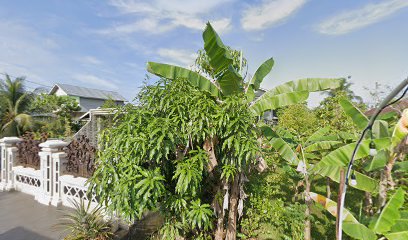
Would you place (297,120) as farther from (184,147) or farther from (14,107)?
(14,107)

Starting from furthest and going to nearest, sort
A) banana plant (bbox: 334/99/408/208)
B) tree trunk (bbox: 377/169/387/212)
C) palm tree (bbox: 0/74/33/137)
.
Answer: palm tree (bbox: 0/74/33/137)
tree trunk (bbox: 377/169/387/212)
banana plant (bbox: 334/99/408/208)

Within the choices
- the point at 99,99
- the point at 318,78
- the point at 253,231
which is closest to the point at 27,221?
the point at 253,231

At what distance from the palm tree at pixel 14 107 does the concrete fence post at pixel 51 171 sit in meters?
11.5

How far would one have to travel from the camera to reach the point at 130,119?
10.3ft

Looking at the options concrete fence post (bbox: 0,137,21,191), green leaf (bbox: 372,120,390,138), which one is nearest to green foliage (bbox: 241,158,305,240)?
green leaf (bbox: 372,120,390,138)

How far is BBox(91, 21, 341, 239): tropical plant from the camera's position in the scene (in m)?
2.95

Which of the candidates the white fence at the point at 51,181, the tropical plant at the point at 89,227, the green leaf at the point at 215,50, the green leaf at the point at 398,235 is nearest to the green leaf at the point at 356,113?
the green leaf at the point at 398,235

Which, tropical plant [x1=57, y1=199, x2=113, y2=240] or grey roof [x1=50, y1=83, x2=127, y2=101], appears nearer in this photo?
tropical plant [x1=57, y1=199, x2=113, y2=240]

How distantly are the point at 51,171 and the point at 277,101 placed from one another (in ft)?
21.8

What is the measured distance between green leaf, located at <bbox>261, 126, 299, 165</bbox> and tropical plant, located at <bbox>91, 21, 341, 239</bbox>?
0.63 m

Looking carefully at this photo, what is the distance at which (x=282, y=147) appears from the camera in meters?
4.35

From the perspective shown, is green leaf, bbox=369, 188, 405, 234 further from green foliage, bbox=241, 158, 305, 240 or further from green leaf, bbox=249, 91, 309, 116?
green leaf, bbox=249, 91, 309, 116

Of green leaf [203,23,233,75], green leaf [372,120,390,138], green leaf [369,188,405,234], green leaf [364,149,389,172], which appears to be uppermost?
green leaf [203,23,233,75]

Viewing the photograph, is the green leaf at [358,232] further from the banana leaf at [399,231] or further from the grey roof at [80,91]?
the grey roof at [80,91]
